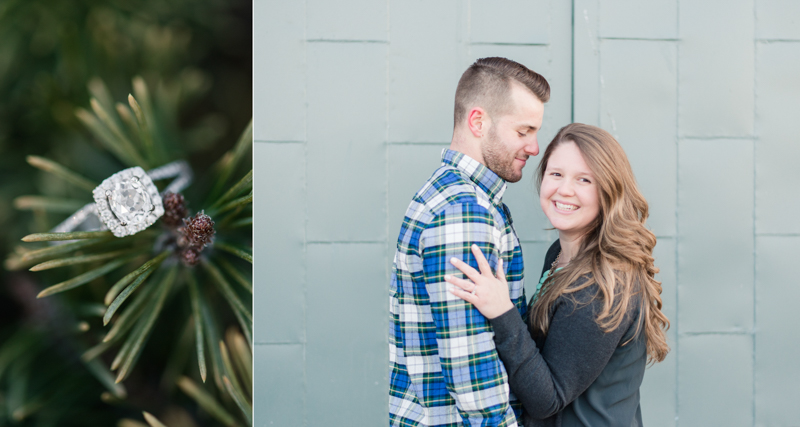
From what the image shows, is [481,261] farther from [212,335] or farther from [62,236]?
[62,236]

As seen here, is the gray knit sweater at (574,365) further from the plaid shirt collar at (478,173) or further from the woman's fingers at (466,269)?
the plaid shirt collar at (478,173)

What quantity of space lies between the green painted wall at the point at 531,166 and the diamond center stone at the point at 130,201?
2.23 ft

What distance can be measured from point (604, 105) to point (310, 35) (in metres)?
0.99

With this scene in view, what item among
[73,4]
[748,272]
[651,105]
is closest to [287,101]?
[73,4]

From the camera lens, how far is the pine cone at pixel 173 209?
93 centimetres

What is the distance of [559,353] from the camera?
0.98 m

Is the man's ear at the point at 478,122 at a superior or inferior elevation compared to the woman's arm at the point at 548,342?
superior

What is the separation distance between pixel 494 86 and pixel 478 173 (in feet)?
0.69

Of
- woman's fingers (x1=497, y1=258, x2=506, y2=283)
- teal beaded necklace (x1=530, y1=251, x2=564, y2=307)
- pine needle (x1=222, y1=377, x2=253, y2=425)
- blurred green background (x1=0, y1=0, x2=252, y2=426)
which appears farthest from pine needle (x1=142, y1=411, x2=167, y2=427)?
teal beaded necklace (x1=530, y1=251, x2=564, y2=307)

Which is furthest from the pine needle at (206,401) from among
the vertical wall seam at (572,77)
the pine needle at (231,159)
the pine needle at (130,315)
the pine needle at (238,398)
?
the vertical wall seam at (572,77)

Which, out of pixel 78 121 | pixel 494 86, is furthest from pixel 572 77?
pixel 78 121

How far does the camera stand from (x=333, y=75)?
1.56 m

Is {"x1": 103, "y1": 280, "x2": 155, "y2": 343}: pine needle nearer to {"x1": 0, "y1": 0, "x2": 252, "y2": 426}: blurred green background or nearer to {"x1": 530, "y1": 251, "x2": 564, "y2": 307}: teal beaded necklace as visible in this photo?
{"x1": 0, "y1": 0, "x2": 252, "y2": 426}: blurred green background

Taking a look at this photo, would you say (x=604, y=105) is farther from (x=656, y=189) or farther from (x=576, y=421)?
(x=576, y=421)
